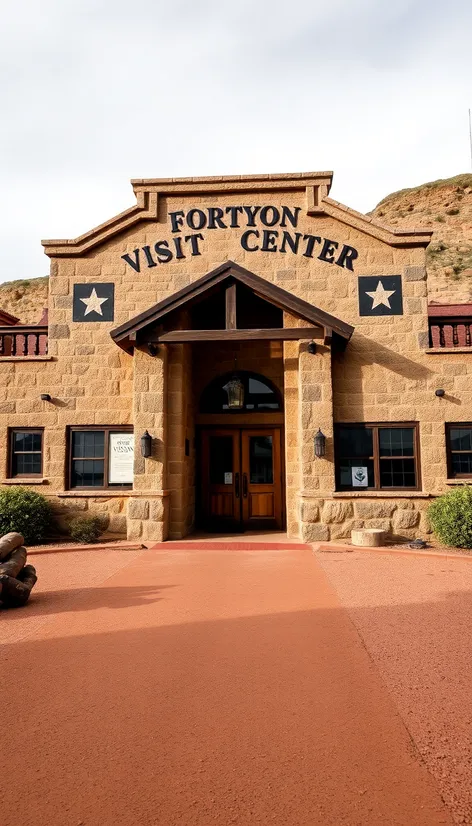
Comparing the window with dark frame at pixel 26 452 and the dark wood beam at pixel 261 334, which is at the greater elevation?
the dark wood beam at pixel 261 334

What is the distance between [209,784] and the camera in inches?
115

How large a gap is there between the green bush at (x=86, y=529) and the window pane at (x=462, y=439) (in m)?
7.77

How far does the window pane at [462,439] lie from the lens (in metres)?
11.3

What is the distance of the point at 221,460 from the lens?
13398 mm

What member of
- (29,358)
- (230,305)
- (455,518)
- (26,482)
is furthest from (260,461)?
(29,358)

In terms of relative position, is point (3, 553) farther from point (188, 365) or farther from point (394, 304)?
point (394, 304)

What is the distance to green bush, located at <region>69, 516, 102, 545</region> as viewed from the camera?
432 inches

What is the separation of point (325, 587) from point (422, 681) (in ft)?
10.2

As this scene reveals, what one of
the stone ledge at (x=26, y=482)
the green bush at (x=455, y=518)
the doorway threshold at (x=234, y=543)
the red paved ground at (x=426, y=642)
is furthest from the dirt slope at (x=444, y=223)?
the stone ledge at (x=26, y=482)

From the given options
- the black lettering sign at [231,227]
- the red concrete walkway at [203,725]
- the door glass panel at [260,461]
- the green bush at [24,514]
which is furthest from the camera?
the door glass panel at [260,461]

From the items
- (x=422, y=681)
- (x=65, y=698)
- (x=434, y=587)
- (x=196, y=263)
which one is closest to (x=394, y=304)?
(x=196, y=263)

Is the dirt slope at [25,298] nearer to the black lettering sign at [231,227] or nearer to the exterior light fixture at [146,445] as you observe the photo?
the black lettering sign at [231,227]

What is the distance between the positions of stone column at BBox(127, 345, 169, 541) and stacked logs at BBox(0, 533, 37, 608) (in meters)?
3.95

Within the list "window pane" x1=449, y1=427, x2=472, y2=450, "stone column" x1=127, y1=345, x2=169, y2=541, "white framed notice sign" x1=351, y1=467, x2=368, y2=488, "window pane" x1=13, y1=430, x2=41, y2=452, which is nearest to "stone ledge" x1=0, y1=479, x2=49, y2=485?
"window pane" x1=13, y1=430, x2=41, y2=452
